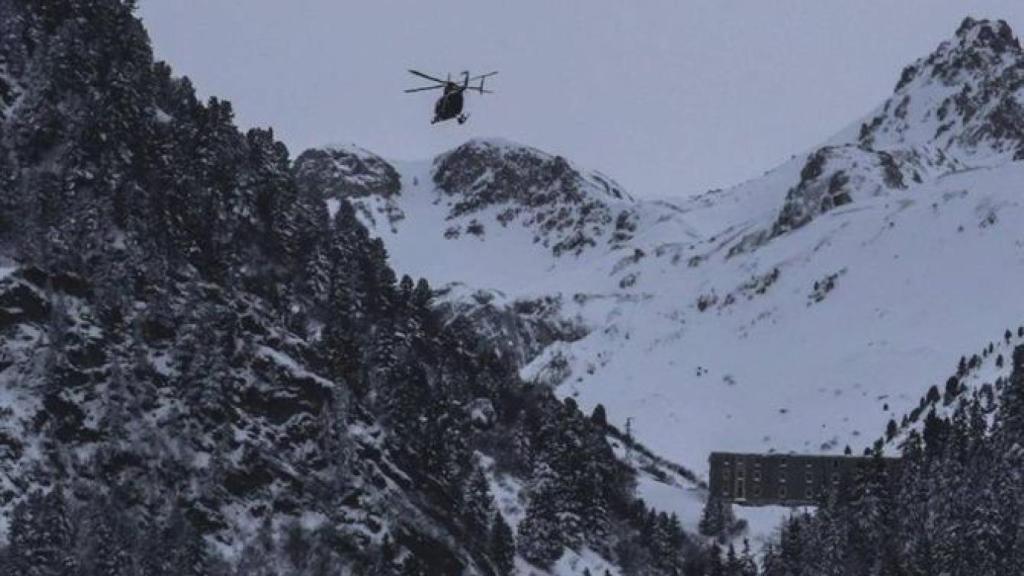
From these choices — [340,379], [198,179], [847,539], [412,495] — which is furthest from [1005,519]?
[198,179]

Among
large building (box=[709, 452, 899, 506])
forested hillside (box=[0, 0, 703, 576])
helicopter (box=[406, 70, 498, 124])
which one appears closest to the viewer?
helicopter (box=[406, 70, 498, 124])

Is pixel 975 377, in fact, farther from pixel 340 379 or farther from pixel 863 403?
pixel 340 379

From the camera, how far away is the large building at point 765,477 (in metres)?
175

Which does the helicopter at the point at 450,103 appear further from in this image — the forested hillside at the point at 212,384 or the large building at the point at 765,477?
the large building at the point at 765,477

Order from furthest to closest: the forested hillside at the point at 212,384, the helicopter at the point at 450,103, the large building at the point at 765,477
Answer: the large building at the point at 765,477 → the forested hillside at the point at 212,384 → the helicopter at the point at 450,103

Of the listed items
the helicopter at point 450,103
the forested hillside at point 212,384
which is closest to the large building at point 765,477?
the forested hillside at point 212,384

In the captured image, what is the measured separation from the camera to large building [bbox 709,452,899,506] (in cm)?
17525

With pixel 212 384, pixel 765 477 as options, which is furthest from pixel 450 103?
pixel 765 477

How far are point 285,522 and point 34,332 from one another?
2547 centimetres

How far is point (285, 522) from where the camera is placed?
109 meters

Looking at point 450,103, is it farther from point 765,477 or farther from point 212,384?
point 765,477

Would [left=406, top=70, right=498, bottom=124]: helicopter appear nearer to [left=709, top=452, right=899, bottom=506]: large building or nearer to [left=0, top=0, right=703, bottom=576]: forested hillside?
[left=0, top=0, right=703, bottom=576]: forested hillside

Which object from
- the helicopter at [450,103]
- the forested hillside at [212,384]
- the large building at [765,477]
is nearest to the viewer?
the helicopter at [450,103]

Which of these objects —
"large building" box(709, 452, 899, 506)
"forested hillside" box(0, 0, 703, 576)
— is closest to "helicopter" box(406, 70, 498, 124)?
"forested hillside" box(0, 0, 703, 576)
